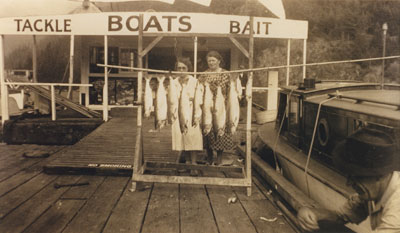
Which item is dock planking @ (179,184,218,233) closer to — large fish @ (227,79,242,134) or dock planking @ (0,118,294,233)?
dock planking @ (0,118,294,233)

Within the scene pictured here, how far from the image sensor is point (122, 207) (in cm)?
430

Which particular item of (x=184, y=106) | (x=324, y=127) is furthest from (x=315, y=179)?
(x=184, y=106)

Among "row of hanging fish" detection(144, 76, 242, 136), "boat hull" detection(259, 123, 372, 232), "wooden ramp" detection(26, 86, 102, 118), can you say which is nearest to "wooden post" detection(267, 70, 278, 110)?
"boat hull" detection(259, 123, 372, 232)

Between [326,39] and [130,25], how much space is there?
3648cm

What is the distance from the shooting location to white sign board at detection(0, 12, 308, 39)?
8805 mm

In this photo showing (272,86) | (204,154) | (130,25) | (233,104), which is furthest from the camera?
(272,86)

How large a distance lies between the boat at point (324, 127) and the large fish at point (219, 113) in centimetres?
114

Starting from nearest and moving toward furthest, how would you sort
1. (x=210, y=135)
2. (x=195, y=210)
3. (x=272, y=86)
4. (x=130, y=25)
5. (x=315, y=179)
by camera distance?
(x=315, y=179), (x=195, y=210), (x=210, y=135), (x=130, y=25), (x=272, y=86)

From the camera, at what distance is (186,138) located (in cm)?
569

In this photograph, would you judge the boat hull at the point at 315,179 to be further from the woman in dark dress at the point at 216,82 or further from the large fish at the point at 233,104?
the large fish at the point at 233,104

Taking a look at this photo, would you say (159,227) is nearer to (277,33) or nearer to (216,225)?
(216,225)

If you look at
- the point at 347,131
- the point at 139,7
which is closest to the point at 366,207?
the point at 347,131

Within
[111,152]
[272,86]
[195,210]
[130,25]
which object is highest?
[130,25]

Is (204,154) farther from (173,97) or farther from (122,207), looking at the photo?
(122,207)
